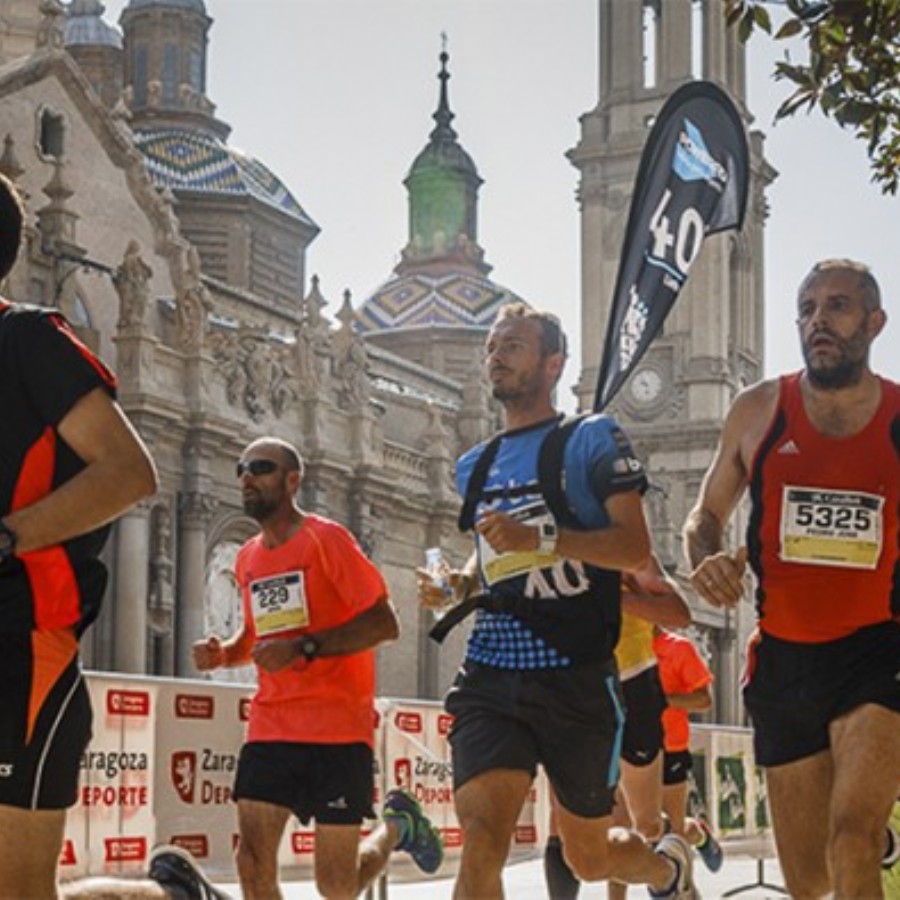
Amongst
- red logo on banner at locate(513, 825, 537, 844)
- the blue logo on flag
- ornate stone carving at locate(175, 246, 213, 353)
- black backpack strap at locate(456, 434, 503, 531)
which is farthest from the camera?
ornate stone carving at locate(175, 246, 213, 353)

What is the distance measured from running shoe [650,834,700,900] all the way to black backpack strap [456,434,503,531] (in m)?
2.11

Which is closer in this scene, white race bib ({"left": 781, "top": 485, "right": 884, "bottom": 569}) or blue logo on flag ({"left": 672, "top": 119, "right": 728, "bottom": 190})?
white race bib ({"left": 781, "top": 485, "right": 884, "bottom": 569})

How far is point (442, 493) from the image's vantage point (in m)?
48.6

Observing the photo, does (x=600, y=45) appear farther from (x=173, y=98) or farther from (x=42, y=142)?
(x=42, y=142)

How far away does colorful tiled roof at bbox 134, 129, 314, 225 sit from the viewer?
2186 inches

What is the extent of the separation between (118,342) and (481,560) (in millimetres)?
30528

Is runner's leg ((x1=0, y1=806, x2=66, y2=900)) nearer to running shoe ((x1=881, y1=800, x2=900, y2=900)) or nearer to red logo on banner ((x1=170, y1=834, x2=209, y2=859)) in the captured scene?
running shoe ((x1=881, y1=800, x2=900, y2=900))

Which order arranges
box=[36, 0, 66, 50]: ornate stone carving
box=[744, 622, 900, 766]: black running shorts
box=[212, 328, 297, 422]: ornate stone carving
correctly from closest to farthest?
1. box=[744, 622, 900, 766]: black running shorts
2. box=[36, 0, 66, 50]: ornate stone carving
3. box=[212, 328, 297, 422]: ornate stone carving

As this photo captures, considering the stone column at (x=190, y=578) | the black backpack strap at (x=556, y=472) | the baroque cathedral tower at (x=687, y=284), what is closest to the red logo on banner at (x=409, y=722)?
the black backpack strap at (x=556, y=472)

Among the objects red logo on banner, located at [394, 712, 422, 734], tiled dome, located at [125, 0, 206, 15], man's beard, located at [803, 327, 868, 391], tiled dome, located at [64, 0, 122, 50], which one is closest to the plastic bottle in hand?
man's beard, located at [803, 327, 868, 391]

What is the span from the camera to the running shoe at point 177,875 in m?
7.85

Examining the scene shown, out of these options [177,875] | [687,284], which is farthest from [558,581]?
[687,284]

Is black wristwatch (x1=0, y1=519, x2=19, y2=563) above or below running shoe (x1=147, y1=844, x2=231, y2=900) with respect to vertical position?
above

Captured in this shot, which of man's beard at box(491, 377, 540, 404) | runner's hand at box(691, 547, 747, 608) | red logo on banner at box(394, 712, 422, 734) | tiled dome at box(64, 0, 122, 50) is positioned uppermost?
tiled dome at box(64, 0, 122, 50)
